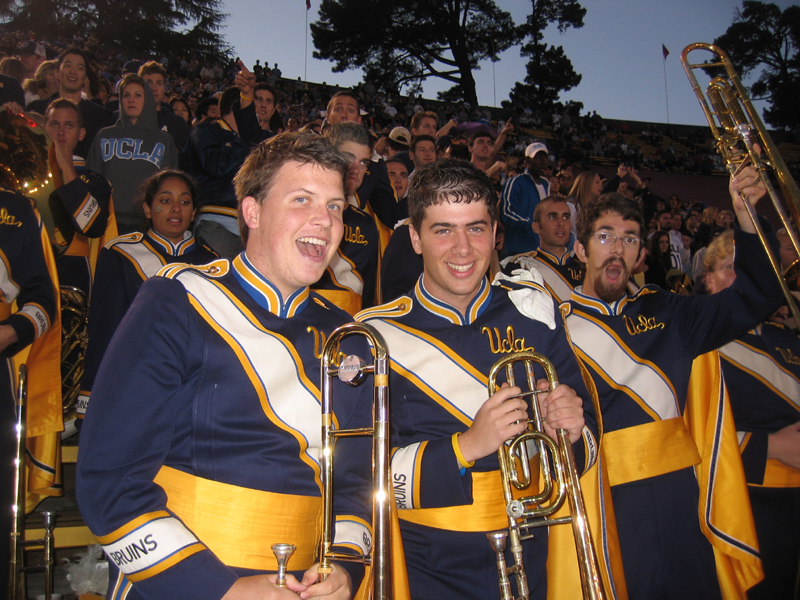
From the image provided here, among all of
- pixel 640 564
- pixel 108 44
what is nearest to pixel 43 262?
pixel 640 564

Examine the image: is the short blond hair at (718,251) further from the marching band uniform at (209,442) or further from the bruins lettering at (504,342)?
the marching band uniform at (209,442)

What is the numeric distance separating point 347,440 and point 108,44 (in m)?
43.8

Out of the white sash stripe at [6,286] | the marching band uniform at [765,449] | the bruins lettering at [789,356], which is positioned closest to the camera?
the white sash stripe at [6,286]

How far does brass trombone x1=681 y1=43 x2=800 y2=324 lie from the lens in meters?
2.83

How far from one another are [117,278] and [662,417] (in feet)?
11.8

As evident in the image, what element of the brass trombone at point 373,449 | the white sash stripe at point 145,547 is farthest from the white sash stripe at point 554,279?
the white sash stripe at point 145,547

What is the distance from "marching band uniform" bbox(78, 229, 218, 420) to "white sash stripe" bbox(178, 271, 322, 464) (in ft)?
8.59

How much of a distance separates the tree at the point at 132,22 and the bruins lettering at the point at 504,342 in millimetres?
40466

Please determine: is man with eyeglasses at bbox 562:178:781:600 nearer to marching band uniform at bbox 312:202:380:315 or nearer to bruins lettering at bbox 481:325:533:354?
bruins lettering at bbox 481:325:533:354

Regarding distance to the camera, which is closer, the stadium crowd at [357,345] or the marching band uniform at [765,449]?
the stadium crowd at [357,345]

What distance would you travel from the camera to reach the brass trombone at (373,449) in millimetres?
1744

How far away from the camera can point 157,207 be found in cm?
464

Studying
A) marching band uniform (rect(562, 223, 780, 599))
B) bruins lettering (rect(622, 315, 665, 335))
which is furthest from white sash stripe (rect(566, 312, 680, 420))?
bruins lettering (rect(622, 315, 665, 335))

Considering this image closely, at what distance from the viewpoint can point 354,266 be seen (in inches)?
195
